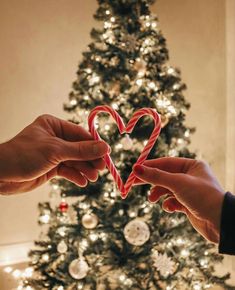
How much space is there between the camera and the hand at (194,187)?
932 mm

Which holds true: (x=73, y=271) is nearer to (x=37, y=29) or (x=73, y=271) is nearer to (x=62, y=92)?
(x=62, y=92)

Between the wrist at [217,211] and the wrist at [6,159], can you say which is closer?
the wrist at [217,211]

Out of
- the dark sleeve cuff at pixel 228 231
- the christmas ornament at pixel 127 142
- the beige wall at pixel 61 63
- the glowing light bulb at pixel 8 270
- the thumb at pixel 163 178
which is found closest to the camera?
the dark sleeve cuff at pixel 228 231

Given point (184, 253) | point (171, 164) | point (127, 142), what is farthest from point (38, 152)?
point (184, 253)

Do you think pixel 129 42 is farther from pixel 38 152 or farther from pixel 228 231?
pixel 228 231

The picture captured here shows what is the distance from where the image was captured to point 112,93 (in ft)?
7.44

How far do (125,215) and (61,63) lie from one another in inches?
66.7

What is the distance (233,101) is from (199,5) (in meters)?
1.00

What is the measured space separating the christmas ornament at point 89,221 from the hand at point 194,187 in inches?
41.7

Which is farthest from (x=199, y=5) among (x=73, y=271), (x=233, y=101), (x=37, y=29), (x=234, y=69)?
(x=73, y=271)

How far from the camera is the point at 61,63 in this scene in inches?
131

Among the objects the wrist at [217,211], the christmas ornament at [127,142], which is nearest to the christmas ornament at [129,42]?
the christmas ornament at [127,142]

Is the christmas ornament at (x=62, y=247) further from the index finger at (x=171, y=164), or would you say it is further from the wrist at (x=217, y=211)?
the wrist at (x=217, y=211)

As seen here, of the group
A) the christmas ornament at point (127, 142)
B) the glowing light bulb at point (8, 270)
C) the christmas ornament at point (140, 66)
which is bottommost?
the glowing light bulb at point (8, 270)
